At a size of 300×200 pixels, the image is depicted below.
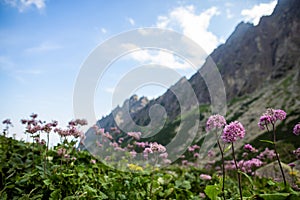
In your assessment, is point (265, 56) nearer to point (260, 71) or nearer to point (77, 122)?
point (260, 71)

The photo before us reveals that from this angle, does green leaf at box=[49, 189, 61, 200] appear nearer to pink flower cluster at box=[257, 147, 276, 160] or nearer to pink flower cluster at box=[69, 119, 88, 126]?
pink flower cluster at box=[69, 119, 88, 126]

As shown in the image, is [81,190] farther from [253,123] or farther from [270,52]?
[270,52]

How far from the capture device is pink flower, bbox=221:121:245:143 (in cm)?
281

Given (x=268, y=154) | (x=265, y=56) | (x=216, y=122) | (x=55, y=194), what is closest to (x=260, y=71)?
(x=265, y=56)

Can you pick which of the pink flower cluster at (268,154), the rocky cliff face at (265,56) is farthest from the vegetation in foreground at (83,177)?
the rocky cliff face at (265,56)

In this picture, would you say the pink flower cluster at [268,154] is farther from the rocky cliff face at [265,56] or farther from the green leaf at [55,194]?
the rocky cliff face at [265,56]

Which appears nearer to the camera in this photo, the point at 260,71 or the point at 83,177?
the point at 83,177

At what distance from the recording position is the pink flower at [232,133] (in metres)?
2.81

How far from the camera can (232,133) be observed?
9.31 ft

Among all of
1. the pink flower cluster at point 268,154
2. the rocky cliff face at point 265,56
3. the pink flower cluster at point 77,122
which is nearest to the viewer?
the pink flower cluster at point 77,122

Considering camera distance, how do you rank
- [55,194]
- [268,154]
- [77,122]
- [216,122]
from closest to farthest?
[216,122]
[55,194]
[77,122]
[268,154]

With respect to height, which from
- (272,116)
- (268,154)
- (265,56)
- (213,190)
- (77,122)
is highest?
(265,56)

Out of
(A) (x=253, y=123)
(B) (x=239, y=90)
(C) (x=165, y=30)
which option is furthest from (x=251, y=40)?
(C) (x=165, y=30)

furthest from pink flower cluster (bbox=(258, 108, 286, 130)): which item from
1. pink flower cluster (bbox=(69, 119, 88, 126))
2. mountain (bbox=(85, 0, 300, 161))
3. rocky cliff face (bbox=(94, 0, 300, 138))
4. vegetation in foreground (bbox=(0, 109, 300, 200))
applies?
rocky cliff face (bbox=(94, 0, 300, 138))
